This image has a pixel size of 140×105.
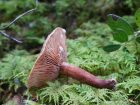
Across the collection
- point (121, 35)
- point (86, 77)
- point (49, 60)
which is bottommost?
point (86, 77)

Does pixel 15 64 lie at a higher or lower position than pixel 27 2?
lower

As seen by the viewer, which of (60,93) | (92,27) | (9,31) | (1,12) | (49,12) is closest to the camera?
(60,93)

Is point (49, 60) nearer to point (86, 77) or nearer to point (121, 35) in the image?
point (86, 77)

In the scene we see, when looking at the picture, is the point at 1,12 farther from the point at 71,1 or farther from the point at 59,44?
the point at 59,44

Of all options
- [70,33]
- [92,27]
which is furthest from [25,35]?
[92,27]

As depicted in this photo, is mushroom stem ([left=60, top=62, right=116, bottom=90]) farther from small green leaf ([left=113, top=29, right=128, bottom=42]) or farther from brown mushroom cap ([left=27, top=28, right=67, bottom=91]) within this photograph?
small green leaf ([left=113, top=29, right=128, bottom=42])

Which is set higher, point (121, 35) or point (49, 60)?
point (121, 35)

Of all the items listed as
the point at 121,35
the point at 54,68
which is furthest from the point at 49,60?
the point at 121,35
